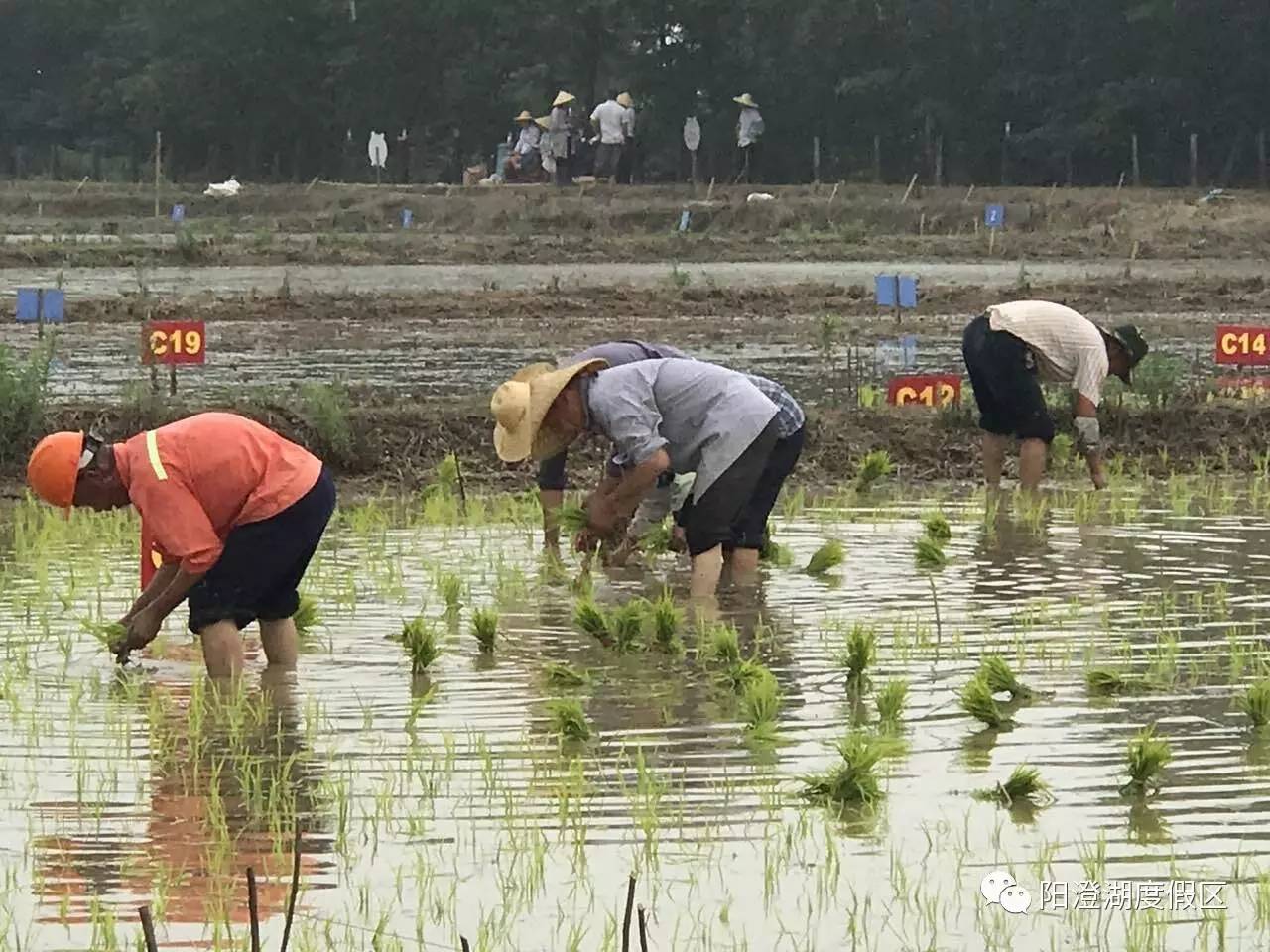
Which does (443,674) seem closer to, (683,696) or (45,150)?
(683,696)

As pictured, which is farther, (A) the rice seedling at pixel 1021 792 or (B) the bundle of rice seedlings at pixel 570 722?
(B) the bundle of rice seedlings at pixel 570 722

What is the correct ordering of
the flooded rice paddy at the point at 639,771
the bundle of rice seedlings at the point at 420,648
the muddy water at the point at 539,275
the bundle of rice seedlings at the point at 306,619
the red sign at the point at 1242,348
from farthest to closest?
the muddy water at the point at 539,275 < the red sign at the point at 1242,348 < the bundle of rice seedlings at the point at 306,619 < the bundle of rice seedlings at the point at 420,648 < the flooded rice paddy at the point at 639,771

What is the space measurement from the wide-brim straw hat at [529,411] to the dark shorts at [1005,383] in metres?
3.37

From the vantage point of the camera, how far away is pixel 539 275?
25.5m

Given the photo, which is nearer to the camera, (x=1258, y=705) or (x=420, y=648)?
(x=1258, y=705)

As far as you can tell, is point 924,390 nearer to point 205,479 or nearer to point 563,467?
point 563,467

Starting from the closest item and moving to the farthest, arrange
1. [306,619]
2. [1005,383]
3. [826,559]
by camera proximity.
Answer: [306,619] < [826,559] < [1005,383]

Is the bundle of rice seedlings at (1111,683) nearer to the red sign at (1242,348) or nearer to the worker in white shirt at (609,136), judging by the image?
the red sign at (1242,348)

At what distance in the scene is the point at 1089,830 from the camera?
5.93m

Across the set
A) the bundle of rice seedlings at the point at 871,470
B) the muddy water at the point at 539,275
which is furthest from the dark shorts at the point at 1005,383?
the muddy water at the point at 539,275

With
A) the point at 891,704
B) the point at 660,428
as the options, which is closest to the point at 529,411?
the point at 660,428

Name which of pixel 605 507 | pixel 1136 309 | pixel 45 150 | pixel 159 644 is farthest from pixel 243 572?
pixel 45 150

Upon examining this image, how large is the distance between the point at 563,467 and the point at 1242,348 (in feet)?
18.0

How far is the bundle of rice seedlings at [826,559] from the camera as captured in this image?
999 centimetres
